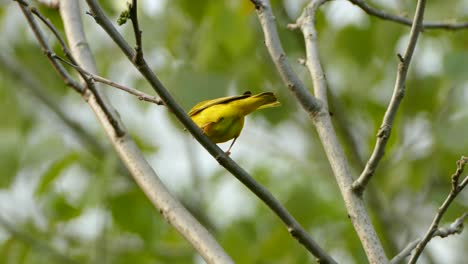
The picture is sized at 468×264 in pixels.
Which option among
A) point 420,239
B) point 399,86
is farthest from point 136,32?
point 420,239

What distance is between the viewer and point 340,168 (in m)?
2.98

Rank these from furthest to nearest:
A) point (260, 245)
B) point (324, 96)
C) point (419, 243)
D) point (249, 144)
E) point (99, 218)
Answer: point (249, 144)
point (99, 218)
point (260, 245)
point (324, 96)
point (419, 243)

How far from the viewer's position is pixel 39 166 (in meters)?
5.80

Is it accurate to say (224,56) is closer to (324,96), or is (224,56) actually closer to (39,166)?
(39,166)

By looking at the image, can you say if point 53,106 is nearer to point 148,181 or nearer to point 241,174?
point 148,181

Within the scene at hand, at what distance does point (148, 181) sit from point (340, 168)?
0.76m

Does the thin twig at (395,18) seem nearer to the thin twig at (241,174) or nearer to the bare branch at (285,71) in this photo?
the bare branch at (285,71)

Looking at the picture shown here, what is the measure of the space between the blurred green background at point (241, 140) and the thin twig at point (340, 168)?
55.3 inches

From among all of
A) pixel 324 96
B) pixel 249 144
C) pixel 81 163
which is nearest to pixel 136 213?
pixel 81 163

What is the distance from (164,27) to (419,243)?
107 inches

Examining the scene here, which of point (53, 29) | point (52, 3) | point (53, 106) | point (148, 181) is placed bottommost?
point (148, 181)

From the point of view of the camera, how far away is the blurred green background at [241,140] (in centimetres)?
511

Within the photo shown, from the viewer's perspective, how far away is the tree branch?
9.85 ft

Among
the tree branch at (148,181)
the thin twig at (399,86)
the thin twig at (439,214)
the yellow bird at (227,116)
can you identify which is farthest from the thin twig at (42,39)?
the thin twig at (439,214)
